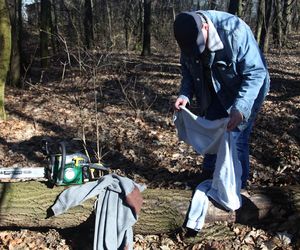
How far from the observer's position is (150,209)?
3689 mm

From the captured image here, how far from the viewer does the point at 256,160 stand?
541cm

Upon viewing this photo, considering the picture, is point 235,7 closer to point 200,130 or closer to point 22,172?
point 200,130

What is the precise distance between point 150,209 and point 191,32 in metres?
1.65

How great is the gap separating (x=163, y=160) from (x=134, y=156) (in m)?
0.47

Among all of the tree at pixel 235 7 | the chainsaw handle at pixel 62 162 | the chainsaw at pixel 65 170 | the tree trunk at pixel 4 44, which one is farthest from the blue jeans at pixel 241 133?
the tree at pixel 235 7

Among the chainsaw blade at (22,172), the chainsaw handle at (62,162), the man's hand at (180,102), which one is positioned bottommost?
the chainsaw blade at (22,172)

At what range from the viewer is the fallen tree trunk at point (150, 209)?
12.0 feet

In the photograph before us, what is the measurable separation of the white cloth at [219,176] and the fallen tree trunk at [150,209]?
0.32ft

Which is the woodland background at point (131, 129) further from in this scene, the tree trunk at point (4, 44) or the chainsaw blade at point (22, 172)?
the chainsaw blade at point (22, 172)

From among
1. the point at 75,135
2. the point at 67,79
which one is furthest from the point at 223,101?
the point at 67,79

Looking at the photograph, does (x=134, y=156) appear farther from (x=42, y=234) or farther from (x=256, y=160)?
(x=42, y=234)

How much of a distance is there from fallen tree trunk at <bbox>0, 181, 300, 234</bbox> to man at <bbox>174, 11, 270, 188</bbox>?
692 mm

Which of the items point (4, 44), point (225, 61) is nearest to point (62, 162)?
point (225, 61)

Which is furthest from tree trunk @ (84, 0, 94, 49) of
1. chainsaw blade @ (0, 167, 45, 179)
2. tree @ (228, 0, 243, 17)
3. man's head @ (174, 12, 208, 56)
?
man's head @ (174, 12, 208, 56)
